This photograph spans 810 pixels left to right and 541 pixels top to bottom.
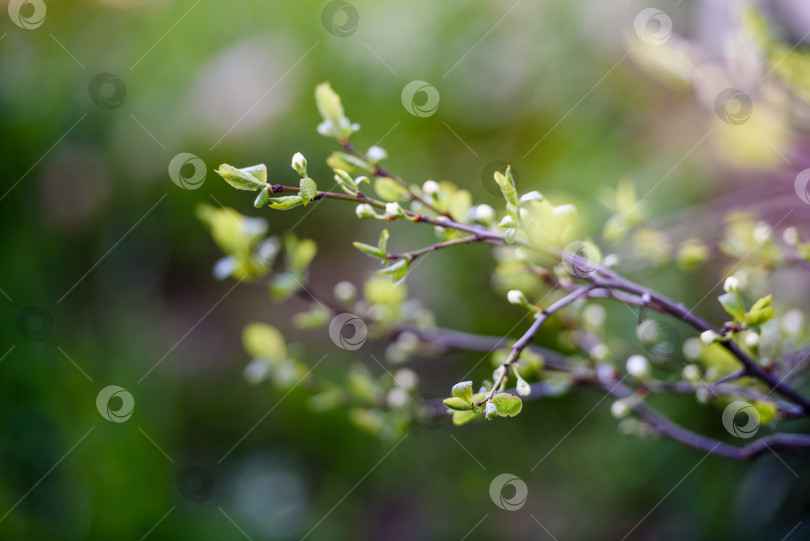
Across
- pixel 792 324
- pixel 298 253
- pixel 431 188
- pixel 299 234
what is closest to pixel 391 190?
pixel 431 188

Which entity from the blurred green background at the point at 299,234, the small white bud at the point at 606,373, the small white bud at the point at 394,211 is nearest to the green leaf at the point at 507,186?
the small white bud at the point at 394,211

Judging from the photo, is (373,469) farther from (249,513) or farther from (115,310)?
(115,310)

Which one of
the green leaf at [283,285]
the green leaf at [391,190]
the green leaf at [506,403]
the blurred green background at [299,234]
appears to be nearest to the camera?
the green leaf at [506,403]

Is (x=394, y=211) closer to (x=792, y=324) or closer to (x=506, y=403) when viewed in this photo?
(x=506, y=403)

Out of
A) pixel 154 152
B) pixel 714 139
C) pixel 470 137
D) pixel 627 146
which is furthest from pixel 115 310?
pixel 714 139

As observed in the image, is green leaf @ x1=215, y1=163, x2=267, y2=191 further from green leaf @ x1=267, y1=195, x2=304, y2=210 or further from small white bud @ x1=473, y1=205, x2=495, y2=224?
small white bud @ x1=473, y1=205, x2=495, y2=224

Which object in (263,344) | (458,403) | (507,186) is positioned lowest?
(263,344)

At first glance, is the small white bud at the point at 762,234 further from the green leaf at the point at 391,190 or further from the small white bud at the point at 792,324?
the green leaf at the point at 391,190

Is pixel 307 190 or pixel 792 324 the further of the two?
pixel 792 324
